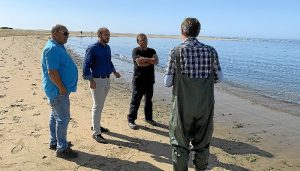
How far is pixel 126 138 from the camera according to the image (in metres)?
7.26

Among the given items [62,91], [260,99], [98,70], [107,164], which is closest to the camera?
[62,91]

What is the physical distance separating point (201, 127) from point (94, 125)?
2.98m

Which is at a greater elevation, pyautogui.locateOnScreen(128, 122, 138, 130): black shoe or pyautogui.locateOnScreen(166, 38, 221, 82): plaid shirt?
pyautogui.locateOnScreen(166, 38, 221, 82): plaid shirt

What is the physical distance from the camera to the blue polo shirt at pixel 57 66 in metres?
5.61

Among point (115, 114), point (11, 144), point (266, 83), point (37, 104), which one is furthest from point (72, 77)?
point (266, 83)

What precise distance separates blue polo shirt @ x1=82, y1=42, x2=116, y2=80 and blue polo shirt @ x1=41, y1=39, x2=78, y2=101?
0.83 metres

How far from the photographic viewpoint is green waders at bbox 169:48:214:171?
4.44 meters

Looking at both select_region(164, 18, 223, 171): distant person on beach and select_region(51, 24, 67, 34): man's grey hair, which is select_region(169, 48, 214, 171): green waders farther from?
select_region(51, 24, 67, 34): man's grey hair

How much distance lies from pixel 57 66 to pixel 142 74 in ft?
8.30

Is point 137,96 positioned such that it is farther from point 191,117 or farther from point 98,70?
point 191,117

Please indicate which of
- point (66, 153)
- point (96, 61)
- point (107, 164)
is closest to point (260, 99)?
point (96, 61)

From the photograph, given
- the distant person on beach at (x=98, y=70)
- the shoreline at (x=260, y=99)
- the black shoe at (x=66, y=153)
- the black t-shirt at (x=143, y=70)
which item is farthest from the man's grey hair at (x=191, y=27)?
the shoreline at (x=260, y=99)

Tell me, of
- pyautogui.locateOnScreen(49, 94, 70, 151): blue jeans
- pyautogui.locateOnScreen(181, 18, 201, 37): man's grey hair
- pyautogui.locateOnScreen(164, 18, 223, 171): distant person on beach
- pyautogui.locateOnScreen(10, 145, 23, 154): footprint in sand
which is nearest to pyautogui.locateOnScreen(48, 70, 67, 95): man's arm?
pyautogui.locateOnScreen(49, 94, 70, 151): blue jeans

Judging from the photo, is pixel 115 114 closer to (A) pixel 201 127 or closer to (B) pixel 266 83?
(A) pixel 201 127
